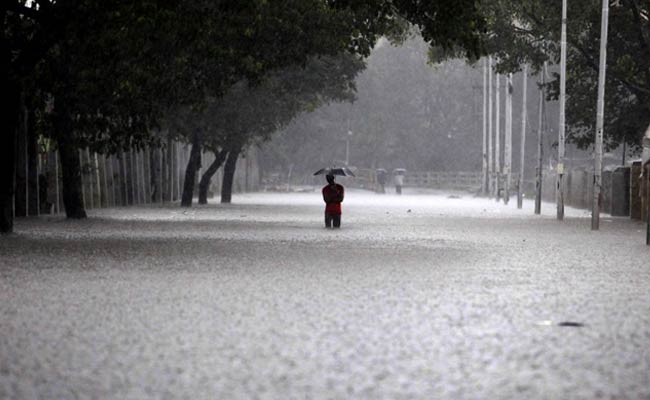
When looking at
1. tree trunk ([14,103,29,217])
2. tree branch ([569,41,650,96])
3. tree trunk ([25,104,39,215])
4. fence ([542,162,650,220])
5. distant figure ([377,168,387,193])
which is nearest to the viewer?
tree trunk ([14,103,29,217])

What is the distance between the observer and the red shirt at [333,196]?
30453 millimetres

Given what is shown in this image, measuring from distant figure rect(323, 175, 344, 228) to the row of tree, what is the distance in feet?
9.71

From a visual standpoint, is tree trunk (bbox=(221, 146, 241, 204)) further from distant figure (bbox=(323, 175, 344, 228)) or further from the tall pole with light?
distant figure (bbox=(323, 175, 344, 228))

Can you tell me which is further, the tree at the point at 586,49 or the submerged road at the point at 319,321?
the tree at the point at 586,49

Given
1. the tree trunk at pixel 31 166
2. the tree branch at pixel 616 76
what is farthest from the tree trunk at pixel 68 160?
the tree branch at pixel 616 76

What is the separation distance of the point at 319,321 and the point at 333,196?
19.2 metres

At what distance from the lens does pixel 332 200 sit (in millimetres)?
31000

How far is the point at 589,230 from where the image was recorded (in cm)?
3238

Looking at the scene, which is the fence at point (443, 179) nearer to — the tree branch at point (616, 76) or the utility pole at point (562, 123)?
the tree branch at point (616, 76)

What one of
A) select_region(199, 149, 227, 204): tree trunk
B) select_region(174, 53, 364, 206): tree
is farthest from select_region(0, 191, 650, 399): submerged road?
select_region(199, 149, 227, 204): tree trunk

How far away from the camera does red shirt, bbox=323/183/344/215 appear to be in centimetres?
3045

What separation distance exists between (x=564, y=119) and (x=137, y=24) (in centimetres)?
1917

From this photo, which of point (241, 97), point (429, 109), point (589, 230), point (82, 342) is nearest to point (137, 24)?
point (589, 230)

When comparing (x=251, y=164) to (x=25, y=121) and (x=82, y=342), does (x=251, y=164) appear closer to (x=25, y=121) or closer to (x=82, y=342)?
(x=25, y=121)
